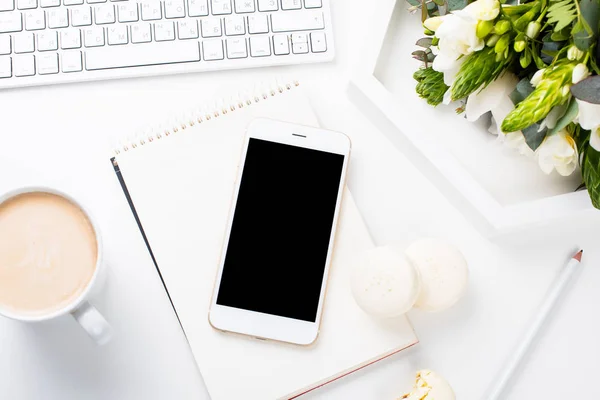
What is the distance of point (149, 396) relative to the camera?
569 mm

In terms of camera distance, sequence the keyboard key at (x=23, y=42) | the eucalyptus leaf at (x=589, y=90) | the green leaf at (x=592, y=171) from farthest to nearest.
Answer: the keyboard key at (x=23, y=42) < the green leaf at (x=592, y=171) < the eucalyptus leaf at (x=589, y=90)

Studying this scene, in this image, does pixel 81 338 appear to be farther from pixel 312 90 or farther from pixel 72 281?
pixel 312 90

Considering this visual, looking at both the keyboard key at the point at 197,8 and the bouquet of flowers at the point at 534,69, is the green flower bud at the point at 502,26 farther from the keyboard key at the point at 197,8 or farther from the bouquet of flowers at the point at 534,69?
the keyboard key at the point at 197,8

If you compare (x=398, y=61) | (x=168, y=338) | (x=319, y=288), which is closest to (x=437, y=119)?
(x=398, y=61)

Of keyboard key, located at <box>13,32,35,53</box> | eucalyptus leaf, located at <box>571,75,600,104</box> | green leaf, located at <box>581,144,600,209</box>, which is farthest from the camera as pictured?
keyboard key, located at <box>13,32,35,53</box>

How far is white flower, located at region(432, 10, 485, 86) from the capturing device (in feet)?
1.31

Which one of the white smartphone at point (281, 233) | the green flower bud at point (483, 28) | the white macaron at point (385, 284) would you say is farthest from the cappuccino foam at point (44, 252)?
the green flower bud at point (483, 28)

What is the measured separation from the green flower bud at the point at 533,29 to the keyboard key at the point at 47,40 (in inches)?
17.0

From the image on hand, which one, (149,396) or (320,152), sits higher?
(320,152)

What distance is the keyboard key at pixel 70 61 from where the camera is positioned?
1.89 feet

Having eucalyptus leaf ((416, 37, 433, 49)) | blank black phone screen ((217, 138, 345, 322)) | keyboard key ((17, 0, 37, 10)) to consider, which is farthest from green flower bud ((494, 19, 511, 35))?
keyboard key ((17, 0, 37, 10))

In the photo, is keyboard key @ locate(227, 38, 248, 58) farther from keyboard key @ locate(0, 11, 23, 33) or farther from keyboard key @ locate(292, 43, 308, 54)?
keyboard key @ locate(0, 11, 23, 33)

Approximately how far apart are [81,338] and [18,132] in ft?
0.71

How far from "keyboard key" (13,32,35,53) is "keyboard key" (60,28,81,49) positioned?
29 mm
